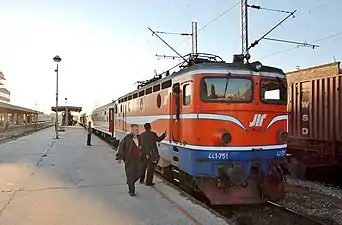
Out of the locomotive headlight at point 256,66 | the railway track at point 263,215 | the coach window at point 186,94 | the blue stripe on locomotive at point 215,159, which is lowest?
the railway track at point 263,215

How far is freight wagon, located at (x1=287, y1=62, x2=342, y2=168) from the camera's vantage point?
12086 millimetres

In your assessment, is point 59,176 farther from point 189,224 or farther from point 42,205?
point 189,224

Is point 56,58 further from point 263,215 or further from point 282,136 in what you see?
point 263,215

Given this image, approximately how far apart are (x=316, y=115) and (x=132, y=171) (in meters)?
6.69

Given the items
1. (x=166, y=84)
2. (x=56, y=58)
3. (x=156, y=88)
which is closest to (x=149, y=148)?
(x=166, y=84)

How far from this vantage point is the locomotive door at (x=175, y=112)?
9.50 m

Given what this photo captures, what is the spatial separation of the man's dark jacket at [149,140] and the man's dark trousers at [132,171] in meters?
1.12

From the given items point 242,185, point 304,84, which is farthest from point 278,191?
point 304,84

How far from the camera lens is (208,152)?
828 centimetres

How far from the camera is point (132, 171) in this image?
923 centimetres

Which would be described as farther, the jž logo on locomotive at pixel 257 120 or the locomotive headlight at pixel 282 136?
the locomotive headlight at pixel 282 136

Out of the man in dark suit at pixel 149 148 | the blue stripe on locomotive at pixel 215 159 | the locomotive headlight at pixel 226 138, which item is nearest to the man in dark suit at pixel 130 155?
the man in dark suit at pixel 149 148

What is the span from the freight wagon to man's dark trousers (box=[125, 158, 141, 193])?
628cm

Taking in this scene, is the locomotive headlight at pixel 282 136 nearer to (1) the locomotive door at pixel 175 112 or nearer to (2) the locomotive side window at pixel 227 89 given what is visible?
(2) the locomotive side window at pixel 227 89
